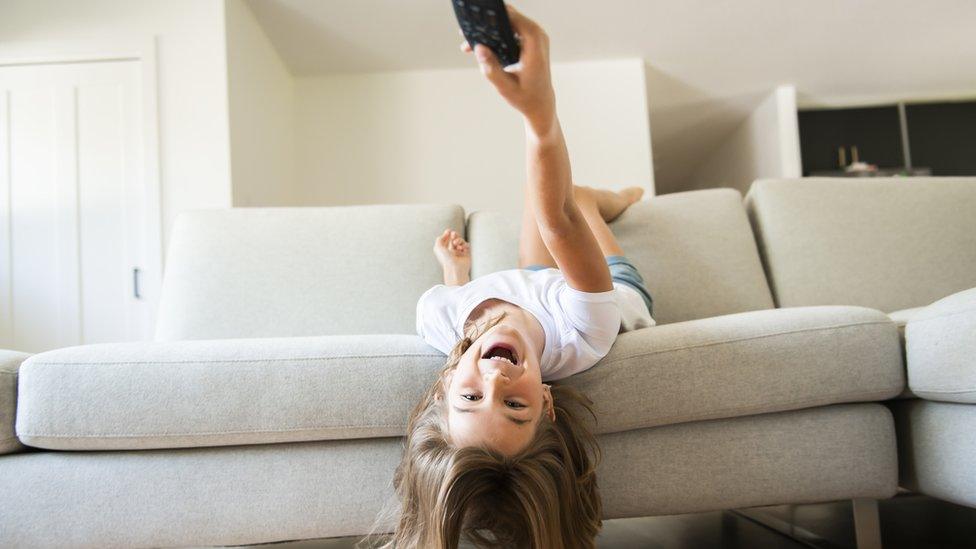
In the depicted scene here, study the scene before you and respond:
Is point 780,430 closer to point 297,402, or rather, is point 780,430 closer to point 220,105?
point 297,402

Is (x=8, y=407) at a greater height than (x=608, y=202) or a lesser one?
lesser

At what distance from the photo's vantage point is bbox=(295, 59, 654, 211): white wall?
193 inches

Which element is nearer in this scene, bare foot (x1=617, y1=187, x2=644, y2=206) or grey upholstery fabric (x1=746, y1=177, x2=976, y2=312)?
grey upholstery fabric (x1=746, y1=177, x2=976, y2=312)

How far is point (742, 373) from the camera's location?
3.94 ft

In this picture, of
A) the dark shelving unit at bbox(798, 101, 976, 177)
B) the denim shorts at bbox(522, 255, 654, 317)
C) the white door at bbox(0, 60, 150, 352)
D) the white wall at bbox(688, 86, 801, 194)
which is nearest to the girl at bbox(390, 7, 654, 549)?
the denim shorts at bbox(522, 255, 654, 317)

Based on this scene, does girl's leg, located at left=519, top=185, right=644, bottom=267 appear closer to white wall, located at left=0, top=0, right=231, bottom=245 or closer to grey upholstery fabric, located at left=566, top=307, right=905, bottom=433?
grey upholstery fabric, located at left=566, top=307, right=905, bottom=433

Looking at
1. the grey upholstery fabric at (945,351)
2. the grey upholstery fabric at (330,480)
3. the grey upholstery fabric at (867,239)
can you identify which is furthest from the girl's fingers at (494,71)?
the grey upholstery fabric at (867,239)

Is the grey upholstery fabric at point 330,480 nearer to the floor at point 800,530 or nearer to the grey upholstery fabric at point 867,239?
the floor at point 800,530

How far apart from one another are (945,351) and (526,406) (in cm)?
75

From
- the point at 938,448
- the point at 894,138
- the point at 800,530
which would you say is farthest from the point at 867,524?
the point at 894,138

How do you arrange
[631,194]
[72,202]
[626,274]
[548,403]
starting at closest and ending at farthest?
[548,403]
[626,274]
[631,194]
[72,202]

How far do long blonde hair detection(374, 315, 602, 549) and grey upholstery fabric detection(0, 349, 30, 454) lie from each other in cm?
75

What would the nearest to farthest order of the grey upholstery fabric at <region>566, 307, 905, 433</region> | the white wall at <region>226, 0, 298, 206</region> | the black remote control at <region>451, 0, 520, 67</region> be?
the black remote control at <region>451, 0, 520, 67</region>
the grey upholstery fabric at <region>566, 307, 905, 433</region>
the white wall at <region>226, 0, 298, 206</region>

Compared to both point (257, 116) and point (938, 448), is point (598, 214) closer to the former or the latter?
point (938, 448)
